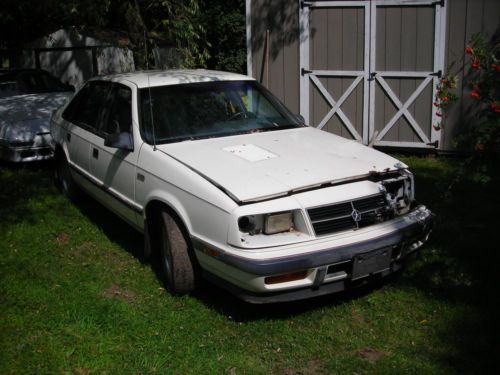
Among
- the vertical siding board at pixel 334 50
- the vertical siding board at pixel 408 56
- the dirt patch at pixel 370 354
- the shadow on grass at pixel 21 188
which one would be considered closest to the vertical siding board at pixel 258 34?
the vertical siding board at pixel 334 50

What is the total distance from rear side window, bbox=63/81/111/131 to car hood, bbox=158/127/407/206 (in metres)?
1.47

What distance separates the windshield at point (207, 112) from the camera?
16.1 ft

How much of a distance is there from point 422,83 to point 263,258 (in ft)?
19.0

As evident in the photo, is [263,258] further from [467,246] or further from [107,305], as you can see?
[467,246]

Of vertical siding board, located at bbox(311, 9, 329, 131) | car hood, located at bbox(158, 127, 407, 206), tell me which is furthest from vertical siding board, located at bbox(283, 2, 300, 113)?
car hood, located at bbox(158, 127, 407, 206)

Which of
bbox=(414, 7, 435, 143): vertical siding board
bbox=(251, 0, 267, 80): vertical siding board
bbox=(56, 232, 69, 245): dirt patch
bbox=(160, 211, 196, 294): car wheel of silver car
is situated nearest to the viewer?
bbox=(160, 211, 196, 294): car wheel of silver car

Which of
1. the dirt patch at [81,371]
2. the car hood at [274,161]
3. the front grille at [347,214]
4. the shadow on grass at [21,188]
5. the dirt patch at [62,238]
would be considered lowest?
the dirt patch at [81,371]

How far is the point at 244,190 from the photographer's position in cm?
382

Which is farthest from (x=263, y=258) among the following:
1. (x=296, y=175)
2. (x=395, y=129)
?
(x=395, y=129)

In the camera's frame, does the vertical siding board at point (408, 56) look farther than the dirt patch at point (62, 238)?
Yes

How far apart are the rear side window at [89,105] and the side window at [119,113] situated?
8.0 inches

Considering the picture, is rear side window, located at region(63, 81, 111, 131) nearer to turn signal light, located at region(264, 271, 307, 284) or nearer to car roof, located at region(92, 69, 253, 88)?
car roof, located at region(92, 69, 253, 88)

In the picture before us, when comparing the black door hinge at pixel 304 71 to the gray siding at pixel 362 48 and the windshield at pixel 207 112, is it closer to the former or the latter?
the gray siding at pixel 362 48

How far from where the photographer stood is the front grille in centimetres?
383
